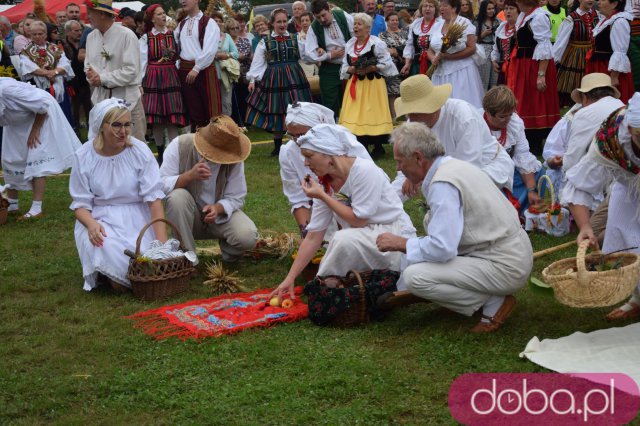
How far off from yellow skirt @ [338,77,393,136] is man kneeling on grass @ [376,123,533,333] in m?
6.06

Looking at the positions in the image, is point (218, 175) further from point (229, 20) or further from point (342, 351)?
point (229, 20)

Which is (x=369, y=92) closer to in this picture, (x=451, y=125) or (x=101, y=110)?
(x=451, y=125)

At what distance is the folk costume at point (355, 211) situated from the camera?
4.70 m

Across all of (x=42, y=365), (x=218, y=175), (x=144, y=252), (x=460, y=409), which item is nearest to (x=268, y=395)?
(x=460, y=409)

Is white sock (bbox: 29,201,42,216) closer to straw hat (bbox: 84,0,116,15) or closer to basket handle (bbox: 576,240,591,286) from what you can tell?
straw hat (bbox: 84,0,116,15)

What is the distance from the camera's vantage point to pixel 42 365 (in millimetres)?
4242

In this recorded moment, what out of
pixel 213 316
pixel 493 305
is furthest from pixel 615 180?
pixel 213 316

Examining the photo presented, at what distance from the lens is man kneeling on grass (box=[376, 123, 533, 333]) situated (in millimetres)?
4031

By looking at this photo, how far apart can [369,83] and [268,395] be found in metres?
7.06

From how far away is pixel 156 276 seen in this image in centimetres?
517

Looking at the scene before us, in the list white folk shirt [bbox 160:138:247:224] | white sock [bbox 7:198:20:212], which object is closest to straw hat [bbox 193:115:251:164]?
white folk shirt [bbox 160:138:247:224]

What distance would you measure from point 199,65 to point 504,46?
3.81 meters

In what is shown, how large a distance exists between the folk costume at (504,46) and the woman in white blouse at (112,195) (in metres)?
5.57

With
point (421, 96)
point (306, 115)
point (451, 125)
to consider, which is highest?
point (421, 96)
